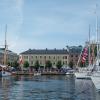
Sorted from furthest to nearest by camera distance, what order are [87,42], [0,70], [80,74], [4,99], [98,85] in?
1. [0,70]
2. [87,42]
3. [80,74]
4. [98,85]
5. [4,99]

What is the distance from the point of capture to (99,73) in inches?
2158

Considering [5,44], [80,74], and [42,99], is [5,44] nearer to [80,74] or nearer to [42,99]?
[80,74]

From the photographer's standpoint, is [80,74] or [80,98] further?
[80,74]

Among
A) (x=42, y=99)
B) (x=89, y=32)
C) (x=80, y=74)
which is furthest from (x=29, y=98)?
(x=89, y=32)

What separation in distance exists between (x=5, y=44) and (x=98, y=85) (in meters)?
93.9

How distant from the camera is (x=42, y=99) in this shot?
46219 mm

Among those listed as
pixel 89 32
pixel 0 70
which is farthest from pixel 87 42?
pixel 0 70

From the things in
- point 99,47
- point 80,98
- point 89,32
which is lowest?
point 80,98

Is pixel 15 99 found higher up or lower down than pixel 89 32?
lower down

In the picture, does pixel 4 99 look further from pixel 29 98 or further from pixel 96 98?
pixel 96 98

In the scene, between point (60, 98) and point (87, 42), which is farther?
point (87, 42)

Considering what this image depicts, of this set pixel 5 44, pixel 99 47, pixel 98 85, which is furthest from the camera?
pixel 5 44

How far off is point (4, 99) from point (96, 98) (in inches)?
459

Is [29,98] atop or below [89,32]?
below
